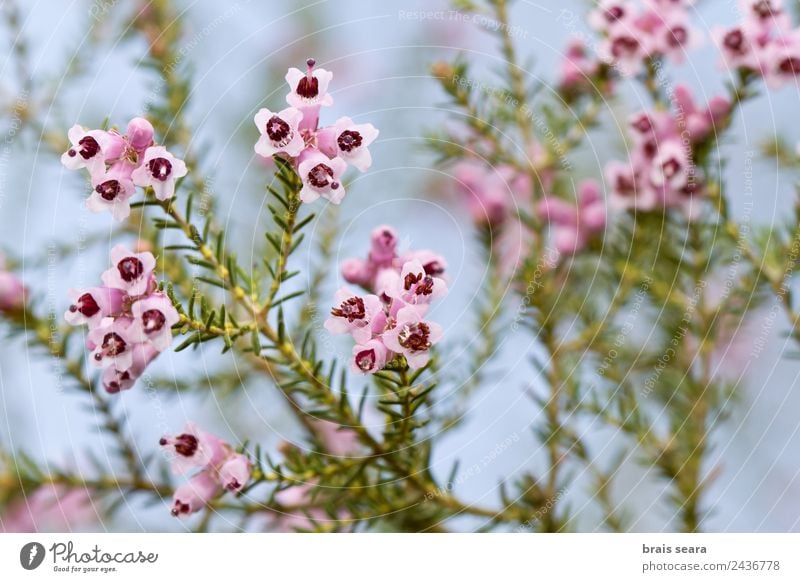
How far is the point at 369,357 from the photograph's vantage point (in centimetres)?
89

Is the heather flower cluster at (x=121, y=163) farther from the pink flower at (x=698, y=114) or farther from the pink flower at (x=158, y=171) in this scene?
the pink flower at (x=698, y=114)

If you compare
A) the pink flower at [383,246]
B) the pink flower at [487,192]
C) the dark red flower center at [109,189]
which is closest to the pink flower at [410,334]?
the pink flower at [383,246]

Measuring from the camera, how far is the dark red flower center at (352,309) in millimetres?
906

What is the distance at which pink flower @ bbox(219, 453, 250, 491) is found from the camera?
1009 millimetres

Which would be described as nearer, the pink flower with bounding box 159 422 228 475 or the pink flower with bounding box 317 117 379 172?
the pink flower with bounding box 317 117 379 172

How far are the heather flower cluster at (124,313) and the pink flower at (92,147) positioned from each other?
10 cm

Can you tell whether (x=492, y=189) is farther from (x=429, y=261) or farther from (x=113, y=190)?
(x=113, y=190)

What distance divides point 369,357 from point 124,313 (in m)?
0.27

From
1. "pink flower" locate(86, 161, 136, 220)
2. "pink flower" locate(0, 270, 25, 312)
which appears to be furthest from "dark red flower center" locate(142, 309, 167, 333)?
"pink flower" locate(0, 270, 25, 312)

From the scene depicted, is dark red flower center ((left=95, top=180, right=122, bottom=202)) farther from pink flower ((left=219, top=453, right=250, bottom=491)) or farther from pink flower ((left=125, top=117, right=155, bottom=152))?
pink flower ((left=219, top=453, right=250, bottom=491))

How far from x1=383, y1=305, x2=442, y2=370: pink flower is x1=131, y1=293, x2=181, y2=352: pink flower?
0.23 meters

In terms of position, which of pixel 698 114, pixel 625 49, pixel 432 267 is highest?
pixel 625 49

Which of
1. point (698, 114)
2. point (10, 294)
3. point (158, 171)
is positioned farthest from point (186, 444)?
point (698, 114)
